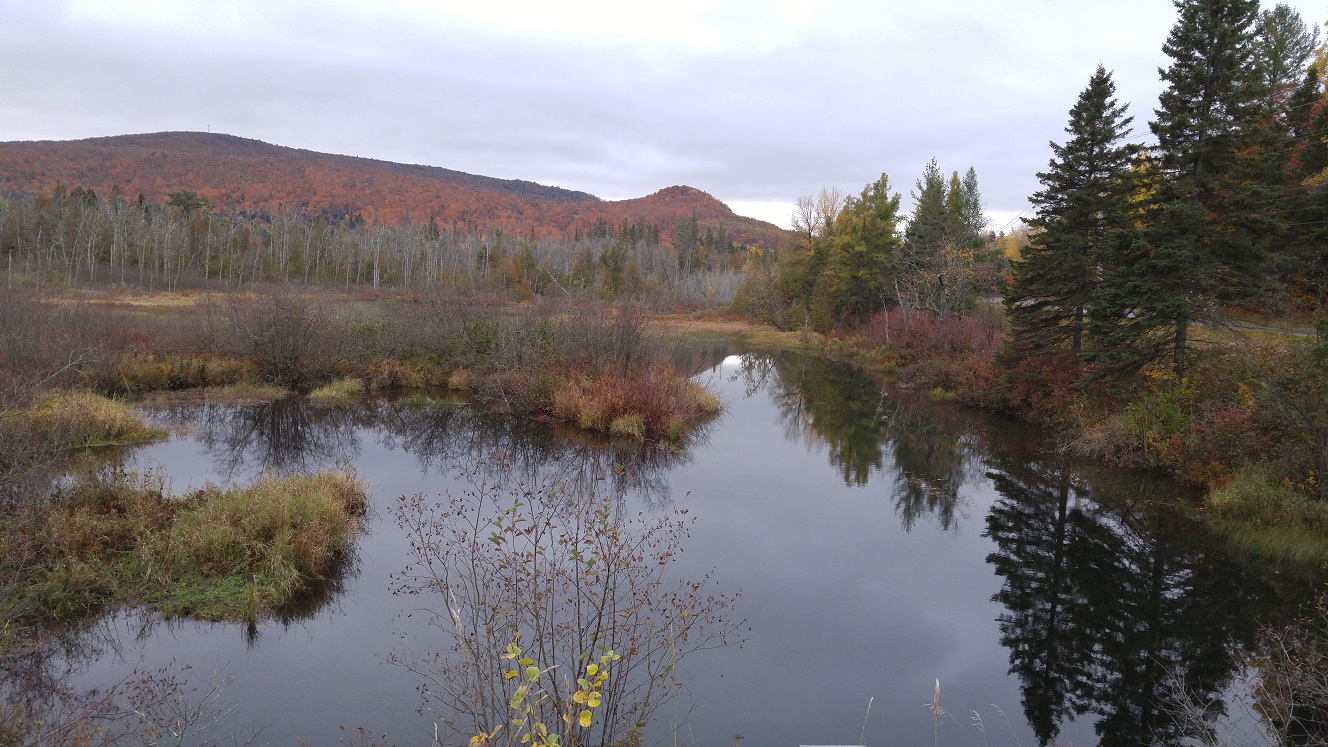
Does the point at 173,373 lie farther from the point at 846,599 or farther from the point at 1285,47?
the point at 1285,47

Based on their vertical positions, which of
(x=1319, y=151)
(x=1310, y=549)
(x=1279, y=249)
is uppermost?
(x=1319, y=151)

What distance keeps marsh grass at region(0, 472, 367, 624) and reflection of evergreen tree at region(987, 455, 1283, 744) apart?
858cm

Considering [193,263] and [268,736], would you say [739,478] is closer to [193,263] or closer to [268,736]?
[268,736]

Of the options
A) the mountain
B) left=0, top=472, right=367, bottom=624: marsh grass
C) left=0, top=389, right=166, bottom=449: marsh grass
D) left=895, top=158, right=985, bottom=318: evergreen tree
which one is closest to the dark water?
left=0, top=472, right=367, bottom=624: marsh grass

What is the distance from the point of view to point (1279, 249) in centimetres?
1805

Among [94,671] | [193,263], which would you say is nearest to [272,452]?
[94,671]

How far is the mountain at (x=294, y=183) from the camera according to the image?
128 metres

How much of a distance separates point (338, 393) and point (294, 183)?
148 metres

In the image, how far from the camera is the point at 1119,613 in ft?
30.1

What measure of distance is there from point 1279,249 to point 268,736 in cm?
2321

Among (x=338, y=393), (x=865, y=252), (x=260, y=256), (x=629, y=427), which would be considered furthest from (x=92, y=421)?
(x=260, y=256)

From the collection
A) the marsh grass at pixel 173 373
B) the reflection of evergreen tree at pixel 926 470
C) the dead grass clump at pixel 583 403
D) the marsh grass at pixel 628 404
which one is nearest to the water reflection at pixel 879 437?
the reflection of evergreen tree at pixel 926 470

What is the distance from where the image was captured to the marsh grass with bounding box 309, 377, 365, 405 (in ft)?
69.4

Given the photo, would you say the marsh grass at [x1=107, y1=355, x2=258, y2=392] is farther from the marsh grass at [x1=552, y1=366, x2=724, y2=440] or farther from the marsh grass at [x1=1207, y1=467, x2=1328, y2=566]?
the marsh grass at [x1=1207, y1=467, x2=1328, y2=566]
